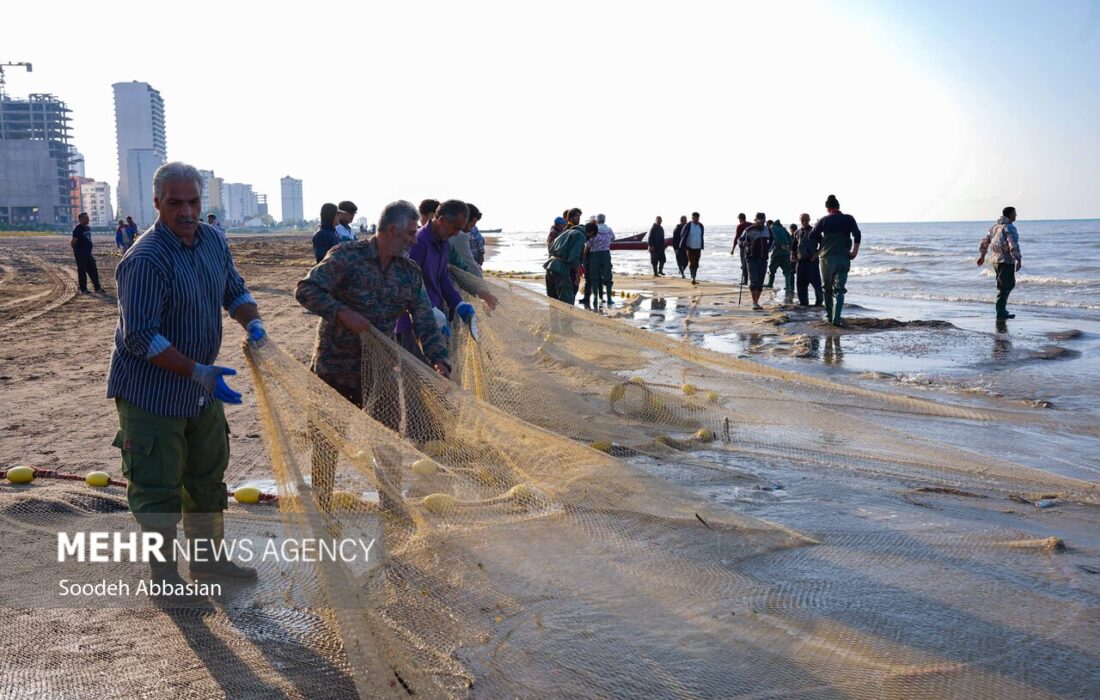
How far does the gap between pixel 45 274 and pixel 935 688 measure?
25755 millimetres

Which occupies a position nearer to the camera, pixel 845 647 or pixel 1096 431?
pixel 845 647

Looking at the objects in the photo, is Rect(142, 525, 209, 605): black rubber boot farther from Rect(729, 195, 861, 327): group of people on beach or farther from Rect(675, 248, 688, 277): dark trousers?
Rect(675, 248, 688, 277): dark trousers

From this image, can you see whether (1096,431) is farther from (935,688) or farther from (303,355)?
(303,355)

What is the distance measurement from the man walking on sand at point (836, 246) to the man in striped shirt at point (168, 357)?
31.4ft

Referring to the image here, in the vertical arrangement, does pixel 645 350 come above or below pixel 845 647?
above

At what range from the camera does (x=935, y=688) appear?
2.49 metres

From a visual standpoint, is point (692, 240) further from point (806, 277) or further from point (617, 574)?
point (617, 574)

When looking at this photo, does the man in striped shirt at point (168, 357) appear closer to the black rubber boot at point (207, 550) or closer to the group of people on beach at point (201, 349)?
the group of people on beach at point (201, 349)

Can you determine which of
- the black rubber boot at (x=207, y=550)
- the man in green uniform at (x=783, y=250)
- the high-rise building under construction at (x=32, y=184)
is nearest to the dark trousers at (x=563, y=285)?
the black rubber boot at (x=207, y=550)

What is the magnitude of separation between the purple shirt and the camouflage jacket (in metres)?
1.09

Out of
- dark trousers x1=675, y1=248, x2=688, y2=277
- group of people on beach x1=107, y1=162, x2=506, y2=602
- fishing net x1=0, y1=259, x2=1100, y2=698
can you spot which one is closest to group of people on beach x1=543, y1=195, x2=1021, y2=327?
dark trousers x1=675, y1=248, x2=688, y2=277

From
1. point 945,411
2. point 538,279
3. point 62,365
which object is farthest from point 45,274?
point 945,411

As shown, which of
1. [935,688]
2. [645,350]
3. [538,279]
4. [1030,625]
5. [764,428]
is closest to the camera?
[935,688]

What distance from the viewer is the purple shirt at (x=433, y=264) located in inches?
200
